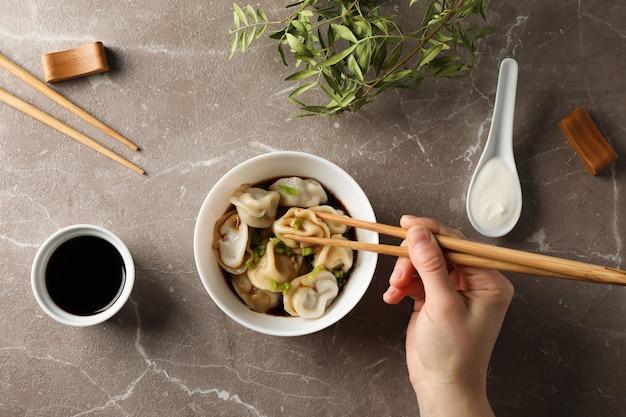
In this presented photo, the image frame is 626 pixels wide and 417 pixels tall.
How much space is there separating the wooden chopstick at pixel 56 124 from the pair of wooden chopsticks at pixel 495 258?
0.58 meters

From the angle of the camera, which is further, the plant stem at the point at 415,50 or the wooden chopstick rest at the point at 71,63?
the wooden chopstick rest at the point at 71,63

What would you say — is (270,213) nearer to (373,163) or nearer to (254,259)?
(254,259)

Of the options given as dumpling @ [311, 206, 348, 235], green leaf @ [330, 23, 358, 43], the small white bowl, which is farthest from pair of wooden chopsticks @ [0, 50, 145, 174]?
green leaf @ [330, 23, 358, 43]

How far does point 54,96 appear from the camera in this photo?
167 centimetres

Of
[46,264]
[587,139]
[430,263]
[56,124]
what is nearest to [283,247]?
[430,263]

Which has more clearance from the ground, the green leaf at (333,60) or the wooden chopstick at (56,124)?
the green leaf at (333,60)

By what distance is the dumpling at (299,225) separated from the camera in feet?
5.01

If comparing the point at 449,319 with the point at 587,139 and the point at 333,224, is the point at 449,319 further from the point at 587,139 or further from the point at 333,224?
the point at 587,139

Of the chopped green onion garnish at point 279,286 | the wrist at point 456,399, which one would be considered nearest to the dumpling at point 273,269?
the chopped green onion garnish at point 279,286

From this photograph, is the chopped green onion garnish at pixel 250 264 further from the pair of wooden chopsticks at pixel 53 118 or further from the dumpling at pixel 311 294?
the pair of wooden chopsticks at pixel 53 118

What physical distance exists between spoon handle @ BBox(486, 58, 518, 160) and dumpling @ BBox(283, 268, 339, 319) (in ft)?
2.03

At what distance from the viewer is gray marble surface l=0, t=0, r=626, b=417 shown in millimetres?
1683

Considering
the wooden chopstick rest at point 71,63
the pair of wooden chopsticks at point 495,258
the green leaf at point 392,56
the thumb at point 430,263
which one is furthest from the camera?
the wooden chopstick rest at point 71,63

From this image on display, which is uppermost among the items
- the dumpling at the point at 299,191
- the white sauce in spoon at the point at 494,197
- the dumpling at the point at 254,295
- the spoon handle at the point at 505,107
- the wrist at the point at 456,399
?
the spoon handle at the point at 505,107
